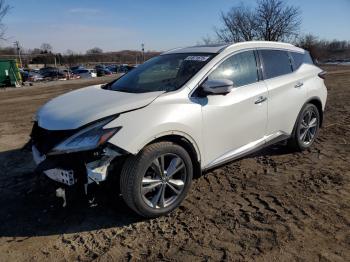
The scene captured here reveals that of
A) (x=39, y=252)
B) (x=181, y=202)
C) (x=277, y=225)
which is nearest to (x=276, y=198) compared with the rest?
(x=277, y=225)

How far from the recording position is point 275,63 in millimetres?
A: 5020

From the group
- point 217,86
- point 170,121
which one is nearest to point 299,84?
point 217,86

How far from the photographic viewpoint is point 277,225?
11.3ft

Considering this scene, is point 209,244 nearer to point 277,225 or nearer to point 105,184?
point 277,225

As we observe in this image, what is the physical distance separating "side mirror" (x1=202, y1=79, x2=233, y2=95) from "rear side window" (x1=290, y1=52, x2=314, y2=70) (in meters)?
2.01

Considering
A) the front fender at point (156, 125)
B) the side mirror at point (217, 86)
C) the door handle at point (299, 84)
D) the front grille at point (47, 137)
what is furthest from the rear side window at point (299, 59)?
the front grille at point (47, 137)

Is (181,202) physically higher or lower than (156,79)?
lower

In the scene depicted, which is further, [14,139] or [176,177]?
[14,139]

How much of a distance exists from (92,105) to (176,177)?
3.80 feet

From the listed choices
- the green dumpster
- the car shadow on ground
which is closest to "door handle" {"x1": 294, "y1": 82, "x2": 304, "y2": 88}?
the car shadow on ground

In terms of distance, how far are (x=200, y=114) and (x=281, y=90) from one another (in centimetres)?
162

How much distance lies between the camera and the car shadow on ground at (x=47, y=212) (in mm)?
3582

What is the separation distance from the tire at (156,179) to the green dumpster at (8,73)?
25.3 m

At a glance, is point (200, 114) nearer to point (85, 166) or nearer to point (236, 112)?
point (236, 112)
